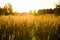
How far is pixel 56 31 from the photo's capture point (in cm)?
325

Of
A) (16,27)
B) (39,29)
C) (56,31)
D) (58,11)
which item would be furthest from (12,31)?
(58,11)

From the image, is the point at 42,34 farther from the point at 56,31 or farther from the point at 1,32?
the point at 1,32

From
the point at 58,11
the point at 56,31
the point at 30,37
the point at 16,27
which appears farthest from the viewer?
the point at 58,11

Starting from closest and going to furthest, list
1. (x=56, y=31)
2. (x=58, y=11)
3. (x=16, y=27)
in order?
(x=16, y=27), (x=56, y=31), (x=58, y=11)

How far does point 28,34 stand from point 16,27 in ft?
1.04

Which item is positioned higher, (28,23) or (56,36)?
(28,23)

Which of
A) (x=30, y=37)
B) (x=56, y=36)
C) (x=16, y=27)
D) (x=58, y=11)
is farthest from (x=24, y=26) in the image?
(x=58, y=11)

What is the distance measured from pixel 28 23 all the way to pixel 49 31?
1.45 ft

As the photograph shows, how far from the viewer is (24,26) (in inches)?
Result: 121

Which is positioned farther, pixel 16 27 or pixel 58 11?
pixel 58 11

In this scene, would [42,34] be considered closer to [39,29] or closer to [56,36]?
[39,29]

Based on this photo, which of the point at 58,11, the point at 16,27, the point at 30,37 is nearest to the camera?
the point at 30,37

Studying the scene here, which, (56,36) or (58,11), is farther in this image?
(58,11)

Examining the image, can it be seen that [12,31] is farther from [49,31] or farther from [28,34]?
[49,31]
